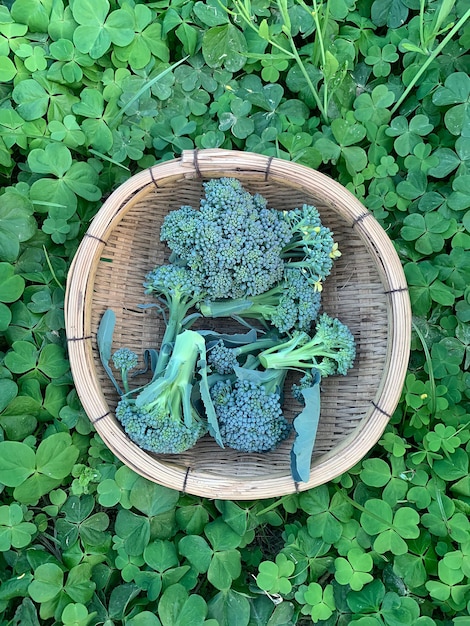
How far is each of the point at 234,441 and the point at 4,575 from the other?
2.78 ft

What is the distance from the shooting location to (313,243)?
1805 millimetres

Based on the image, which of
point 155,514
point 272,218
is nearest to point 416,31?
point 272,218

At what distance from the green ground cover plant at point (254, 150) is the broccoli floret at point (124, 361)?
20cm

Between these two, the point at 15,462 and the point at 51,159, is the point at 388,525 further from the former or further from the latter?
the point at 51,159

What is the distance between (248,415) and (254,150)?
936 mm

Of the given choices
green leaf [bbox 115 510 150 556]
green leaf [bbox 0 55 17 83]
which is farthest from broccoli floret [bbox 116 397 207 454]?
green leaf [bbox 0 55 17 83]

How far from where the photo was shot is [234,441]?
70.3 inches

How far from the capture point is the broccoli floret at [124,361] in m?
1.81

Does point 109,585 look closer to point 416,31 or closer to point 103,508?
point 103,508

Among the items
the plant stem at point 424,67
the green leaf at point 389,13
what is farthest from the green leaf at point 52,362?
the green leaf at point 389,13

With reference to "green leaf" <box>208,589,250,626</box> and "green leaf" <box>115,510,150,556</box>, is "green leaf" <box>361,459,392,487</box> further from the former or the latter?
"green leaf" <box>115,510,150,556</box>

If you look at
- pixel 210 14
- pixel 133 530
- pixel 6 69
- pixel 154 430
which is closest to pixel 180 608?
pixel 133 530

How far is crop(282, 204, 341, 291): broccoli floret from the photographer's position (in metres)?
1.80

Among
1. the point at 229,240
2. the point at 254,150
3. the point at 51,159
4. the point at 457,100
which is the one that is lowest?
the point at 229,240
